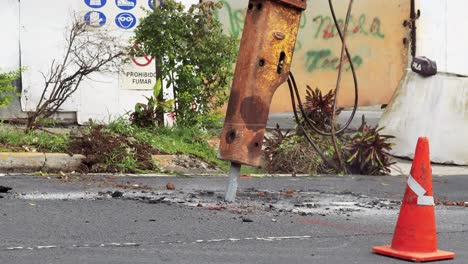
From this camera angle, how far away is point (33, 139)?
10172 millimetres

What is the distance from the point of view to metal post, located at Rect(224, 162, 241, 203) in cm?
779

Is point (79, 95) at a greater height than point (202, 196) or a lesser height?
greater

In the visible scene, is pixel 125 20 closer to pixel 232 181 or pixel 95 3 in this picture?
pixel 95 3

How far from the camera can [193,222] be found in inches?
269

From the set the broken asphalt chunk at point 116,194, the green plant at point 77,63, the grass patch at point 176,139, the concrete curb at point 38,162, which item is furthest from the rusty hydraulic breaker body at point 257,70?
the green plant at point 77,63

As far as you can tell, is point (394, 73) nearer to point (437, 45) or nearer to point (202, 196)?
point (437, 45)

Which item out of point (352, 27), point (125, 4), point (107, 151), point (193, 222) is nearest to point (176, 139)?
point (107, 151)

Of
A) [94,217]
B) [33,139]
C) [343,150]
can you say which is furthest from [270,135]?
[94,217]

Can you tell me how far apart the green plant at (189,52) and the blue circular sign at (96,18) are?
822 mm

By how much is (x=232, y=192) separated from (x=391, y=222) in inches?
52.7

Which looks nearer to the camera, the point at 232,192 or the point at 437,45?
the point at 232,192

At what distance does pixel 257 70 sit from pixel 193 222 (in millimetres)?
1386

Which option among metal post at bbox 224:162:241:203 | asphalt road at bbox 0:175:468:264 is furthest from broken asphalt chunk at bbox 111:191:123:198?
metal post at bbox 224:162:241:203

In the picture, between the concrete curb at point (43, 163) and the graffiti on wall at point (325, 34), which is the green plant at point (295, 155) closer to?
the concrete curb at point (43, 163)
